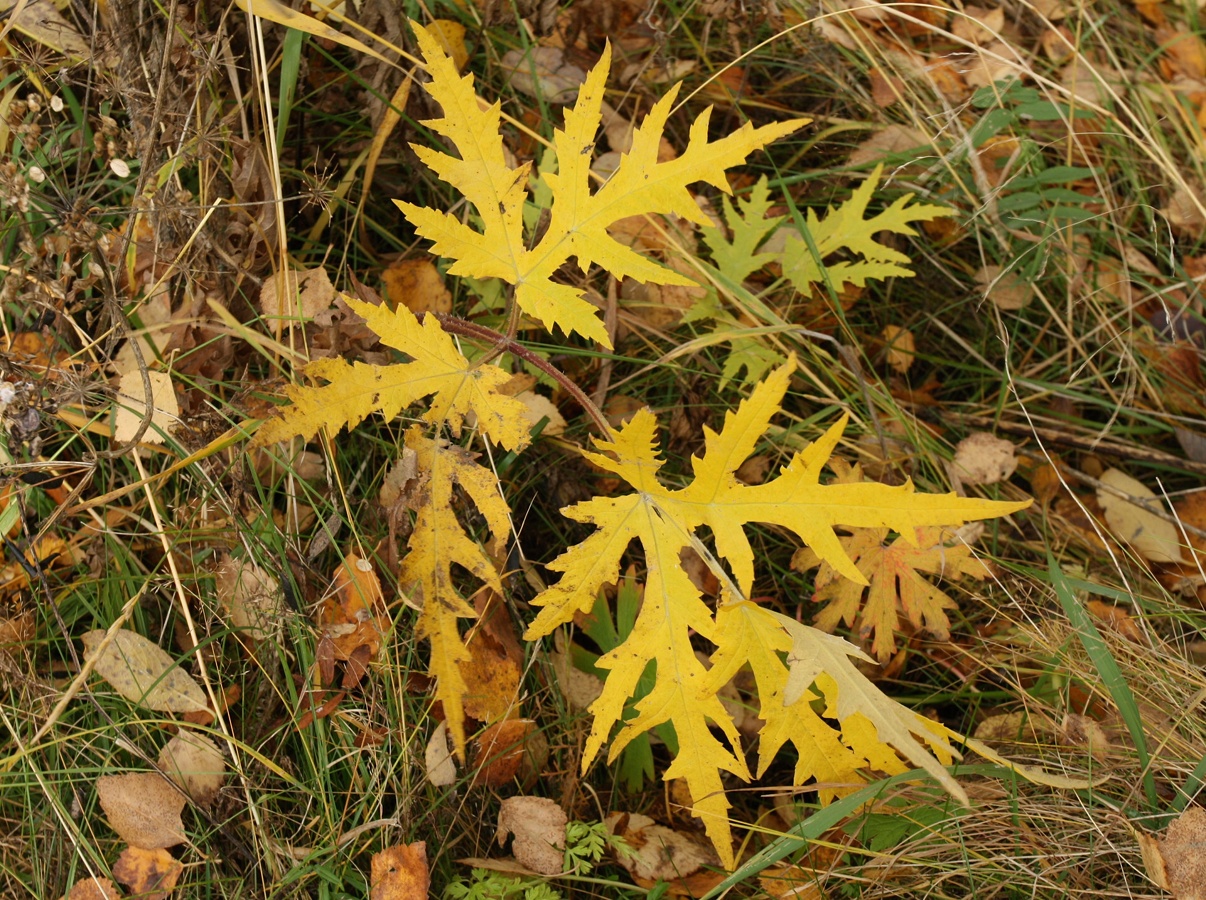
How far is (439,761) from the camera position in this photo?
5.93 ft

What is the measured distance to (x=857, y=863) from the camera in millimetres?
1747

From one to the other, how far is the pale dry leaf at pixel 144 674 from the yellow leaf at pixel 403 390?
2.07 feet

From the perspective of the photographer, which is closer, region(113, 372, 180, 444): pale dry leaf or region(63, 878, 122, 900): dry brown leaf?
region(63, 878, 122, 900): dry brown leaf

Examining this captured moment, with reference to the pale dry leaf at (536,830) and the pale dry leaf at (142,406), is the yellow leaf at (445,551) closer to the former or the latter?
the pale dry leaf at (536,830)

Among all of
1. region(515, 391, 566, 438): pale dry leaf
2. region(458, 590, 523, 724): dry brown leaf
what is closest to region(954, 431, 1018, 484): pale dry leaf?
region(515, 391, 566, 438): pale dry leaf

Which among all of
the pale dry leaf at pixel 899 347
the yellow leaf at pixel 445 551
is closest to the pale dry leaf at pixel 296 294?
the yellow leaf at pixel 445 551

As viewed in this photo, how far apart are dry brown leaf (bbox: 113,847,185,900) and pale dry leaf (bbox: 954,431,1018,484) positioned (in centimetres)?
186

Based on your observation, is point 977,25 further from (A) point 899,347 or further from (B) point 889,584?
(B) point 889,584

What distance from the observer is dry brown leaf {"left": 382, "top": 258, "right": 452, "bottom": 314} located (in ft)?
6.84

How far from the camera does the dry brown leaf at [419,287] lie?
6.84ft

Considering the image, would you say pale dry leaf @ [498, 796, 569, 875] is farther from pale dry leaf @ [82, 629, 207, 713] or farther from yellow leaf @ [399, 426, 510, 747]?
A: pale dry leaf @ [82, 629, 207, 713]

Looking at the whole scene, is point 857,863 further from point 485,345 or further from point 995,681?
point 485,345

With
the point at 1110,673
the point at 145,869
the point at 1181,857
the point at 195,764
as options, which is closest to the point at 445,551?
the point at 195,764

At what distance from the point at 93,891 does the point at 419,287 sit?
136 cm
